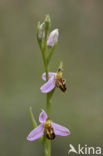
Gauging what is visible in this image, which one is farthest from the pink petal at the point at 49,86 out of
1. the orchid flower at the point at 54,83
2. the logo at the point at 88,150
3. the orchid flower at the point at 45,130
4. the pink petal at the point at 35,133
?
the logo at the point at 88,150

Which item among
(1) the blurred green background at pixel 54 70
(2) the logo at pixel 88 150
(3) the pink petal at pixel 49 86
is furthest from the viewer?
(1) the blurred green background at pixel 54 70

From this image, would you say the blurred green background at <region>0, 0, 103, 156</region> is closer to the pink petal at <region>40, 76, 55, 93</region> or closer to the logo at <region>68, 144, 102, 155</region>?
the logo at <region>68, 144, 102, 155</region>

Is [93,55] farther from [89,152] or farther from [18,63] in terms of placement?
[89,152]

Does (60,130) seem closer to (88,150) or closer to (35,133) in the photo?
(35,133)

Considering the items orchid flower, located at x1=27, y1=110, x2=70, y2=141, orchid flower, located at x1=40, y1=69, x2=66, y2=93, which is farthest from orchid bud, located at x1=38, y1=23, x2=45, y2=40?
orchid flower, located at x1=27, y1=110, x2=70, y2=141

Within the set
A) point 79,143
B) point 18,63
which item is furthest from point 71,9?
point 79,143

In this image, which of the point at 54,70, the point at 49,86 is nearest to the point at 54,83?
the point at 49,86

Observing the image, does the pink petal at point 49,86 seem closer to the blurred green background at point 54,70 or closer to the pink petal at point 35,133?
the pink petal at point 35,133
